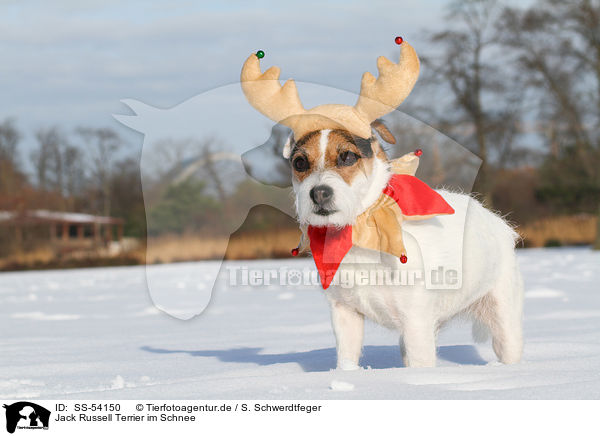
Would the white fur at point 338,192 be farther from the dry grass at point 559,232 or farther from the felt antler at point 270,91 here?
the dry grass at point 559,232

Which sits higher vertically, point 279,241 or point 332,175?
point 332,175

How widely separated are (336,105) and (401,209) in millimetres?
675

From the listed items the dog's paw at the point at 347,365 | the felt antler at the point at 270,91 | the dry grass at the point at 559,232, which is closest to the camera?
the felt antler at the point at 270,91

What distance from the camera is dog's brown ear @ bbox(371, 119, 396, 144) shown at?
3697 mm

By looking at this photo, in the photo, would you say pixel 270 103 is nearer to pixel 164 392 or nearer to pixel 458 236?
pixel 458 236

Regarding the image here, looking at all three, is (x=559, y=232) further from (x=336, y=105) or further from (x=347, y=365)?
(x=336, y=105)

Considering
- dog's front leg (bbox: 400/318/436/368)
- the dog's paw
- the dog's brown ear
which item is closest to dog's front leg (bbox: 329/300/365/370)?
the dog's paw

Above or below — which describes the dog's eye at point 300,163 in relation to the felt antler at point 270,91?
below

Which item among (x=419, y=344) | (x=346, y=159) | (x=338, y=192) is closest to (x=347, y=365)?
(x=419, y=344)

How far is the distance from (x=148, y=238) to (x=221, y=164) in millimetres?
646

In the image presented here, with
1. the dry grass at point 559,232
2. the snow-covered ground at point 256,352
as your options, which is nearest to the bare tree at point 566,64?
the dry grass at point 559,232

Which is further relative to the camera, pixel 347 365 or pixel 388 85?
pixel 347 365

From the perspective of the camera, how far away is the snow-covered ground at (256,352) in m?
3.42

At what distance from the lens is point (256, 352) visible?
566 centimetres
